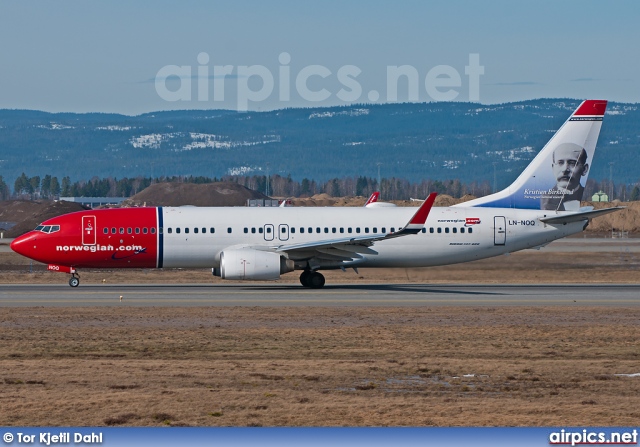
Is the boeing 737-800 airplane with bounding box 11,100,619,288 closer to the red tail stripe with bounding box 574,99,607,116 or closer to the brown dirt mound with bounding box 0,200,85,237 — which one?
the red tail stripe with bounding box 574,99,607,116

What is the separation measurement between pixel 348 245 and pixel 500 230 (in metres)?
7.43

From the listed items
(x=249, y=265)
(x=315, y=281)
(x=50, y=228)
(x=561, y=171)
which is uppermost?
(x=561, y=171)

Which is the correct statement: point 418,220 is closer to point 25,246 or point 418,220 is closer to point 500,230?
point 500,230

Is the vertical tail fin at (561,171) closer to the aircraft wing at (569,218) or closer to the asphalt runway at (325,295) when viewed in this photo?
the aircraft wing at (569,218)

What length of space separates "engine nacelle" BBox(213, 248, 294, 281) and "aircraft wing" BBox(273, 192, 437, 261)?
1.03m

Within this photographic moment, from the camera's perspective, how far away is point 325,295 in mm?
42375

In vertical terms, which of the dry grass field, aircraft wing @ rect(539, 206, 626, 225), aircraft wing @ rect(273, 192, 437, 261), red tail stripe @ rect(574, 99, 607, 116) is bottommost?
the dry grass field

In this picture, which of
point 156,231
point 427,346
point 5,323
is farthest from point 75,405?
point 156,231

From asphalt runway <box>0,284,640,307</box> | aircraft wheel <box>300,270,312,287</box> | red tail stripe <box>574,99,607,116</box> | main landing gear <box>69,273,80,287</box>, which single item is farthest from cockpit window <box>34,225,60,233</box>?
red tail stripe <box>574,99,607,116</box>

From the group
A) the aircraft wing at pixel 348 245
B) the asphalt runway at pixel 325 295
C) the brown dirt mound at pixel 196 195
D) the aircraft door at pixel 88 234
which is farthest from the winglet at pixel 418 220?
the brown dirt mound at pixel 196 195

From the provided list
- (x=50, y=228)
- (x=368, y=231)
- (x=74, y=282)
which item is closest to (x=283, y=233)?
(x=368, y=231)

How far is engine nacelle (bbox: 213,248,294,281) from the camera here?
43.5m

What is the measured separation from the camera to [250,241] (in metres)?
46.0

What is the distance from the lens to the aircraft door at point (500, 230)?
47031mm
